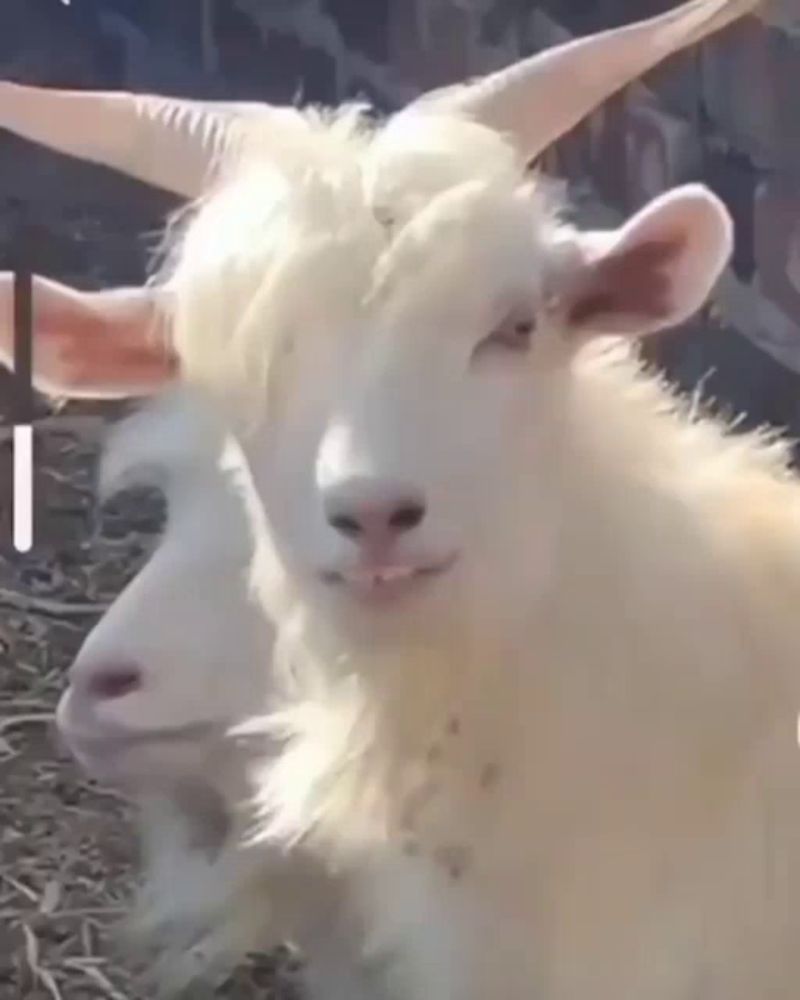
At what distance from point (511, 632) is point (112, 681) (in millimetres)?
417

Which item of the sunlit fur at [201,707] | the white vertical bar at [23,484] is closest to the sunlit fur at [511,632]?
the sunlit fur at [201,707]

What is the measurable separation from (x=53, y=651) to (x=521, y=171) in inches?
36.6

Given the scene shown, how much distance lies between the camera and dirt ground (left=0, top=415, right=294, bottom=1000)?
214 cm

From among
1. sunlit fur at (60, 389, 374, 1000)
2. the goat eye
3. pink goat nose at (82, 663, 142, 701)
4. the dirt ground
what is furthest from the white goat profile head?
the dirt ground

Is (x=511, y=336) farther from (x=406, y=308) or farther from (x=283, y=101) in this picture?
(x=283, y=101)

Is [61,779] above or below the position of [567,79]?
below

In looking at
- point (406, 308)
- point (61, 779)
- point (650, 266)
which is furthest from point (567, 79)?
point (61, 779)

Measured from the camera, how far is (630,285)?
1.72 metres

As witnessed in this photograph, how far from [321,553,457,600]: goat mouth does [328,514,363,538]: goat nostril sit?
1.2 inches

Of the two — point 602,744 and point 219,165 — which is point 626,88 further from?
point 602,744

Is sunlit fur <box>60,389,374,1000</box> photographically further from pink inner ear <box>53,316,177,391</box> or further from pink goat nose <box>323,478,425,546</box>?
pink goat nose <box>323,478,425,546</box>

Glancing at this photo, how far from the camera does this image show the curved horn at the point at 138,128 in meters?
1.75

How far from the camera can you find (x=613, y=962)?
1.74 meters

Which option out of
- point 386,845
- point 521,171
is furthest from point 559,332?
point 386,845
